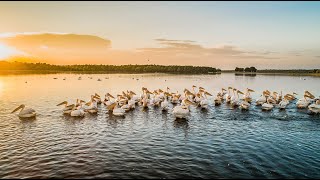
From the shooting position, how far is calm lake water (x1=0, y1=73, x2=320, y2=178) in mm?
14531

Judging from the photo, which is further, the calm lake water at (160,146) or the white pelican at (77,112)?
the white pelican at (77,112)

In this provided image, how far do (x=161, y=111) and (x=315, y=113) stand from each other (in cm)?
1525

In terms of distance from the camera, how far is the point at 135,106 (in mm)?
33562

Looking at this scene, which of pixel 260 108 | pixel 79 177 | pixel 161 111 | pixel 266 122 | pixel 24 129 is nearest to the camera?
pixel 79 177

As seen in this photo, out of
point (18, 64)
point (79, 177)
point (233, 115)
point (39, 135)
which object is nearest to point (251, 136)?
point (233, 115)

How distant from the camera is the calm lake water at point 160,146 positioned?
14531 millimetres

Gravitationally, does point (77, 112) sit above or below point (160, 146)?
above

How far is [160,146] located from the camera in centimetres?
1858

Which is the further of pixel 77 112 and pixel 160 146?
pixel 77 112

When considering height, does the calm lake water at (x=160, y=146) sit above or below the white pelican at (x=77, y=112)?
below

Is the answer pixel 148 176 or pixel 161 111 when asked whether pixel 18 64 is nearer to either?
pixel 161 111

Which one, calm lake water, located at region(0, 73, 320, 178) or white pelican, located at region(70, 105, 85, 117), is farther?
white pelican, located at region(70, 105, 85, 117)

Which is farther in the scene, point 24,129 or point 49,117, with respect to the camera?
point 49,117

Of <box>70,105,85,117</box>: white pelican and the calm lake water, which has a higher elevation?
<box>70,105,85,117</box>: white pelican
